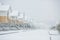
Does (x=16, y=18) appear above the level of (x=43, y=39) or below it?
above

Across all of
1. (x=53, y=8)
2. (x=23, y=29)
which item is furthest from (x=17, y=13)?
(x=53, y=8)

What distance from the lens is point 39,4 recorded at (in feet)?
6.01

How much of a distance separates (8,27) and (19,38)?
291 millimetres

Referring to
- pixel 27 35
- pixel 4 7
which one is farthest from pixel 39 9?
pixel 4 7

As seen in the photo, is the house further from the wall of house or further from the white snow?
the white snow

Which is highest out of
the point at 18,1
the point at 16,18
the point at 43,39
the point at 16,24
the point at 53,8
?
the point at 18,1

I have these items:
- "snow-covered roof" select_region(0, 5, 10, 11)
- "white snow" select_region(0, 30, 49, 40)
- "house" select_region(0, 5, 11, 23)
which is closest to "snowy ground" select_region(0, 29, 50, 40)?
"white snow" select_region(0, 30, 49, 40)

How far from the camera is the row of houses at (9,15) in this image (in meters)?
1.75

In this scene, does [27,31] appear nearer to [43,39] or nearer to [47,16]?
[43,39]

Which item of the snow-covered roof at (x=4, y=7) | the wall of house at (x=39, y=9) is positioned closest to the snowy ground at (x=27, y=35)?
the wall of house at (x=39, y=9)

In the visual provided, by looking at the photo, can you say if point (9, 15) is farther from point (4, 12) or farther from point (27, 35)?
point (27, 35)

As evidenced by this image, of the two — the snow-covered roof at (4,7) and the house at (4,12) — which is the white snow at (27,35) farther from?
the snow-covered roof at (4,7)

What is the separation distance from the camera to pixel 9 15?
179cm

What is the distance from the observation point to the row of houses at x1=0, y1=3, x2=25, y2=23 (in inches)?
68.9
